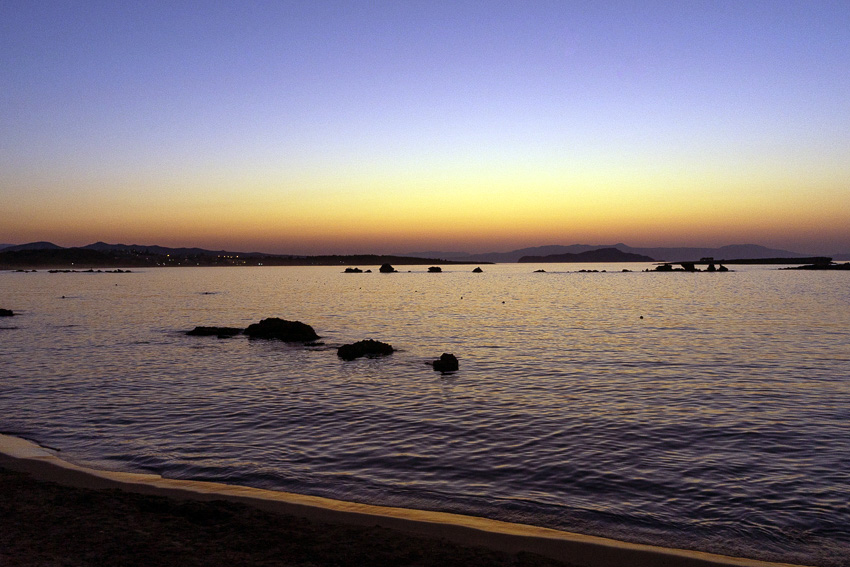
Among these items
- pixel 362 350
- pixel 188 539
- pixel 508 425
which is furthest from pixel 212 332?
pixel 188 539

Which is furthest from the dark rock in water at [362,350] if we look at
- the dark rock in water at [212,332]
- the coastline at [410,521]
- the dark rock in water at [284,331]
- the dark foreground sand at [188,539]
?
the dark foreground sand at [188,539]

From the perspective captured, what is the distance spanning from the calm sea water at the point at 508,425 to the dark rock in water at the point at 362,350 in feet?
2.75

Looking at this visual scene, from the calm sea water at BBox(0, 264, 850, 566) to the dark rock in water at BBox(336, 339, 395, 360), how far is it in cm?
84

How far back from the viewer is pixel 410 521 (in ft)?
34.4

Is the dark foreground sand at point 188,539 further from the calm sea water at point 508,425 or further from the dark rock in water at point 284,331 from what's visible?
the dark rock in water at point 284,331

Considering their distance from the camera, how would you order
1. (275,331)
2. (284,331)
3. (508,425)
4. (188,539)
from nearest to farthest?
(188,539) < (508,425) < (284,331) < (275,331)

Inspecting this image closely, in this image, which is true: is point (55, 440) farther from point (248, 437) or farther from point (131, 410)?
point (248, 437)

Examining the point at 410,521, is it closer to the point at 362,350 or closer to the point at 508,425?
the point at 508,425

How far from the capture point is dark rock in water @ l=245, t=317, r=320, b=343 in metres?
40.1

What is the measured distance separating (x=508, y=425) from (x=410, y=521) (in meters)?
7.90

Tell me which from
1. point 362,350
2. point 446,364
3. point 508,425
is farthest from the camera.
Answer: point 362,350

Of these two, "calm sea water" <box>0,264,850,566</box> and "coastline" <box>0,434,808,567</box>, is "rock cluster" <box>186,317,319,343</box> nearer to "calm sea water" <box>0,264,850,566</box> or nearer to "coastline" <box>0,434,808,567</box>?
"calm sea water" <box>0,264,850,566</box>

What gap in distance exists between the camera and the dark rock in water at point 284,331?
132 ft

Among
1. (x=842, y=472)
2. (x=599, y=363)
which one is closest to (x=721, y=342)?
(x=599, y=363)
